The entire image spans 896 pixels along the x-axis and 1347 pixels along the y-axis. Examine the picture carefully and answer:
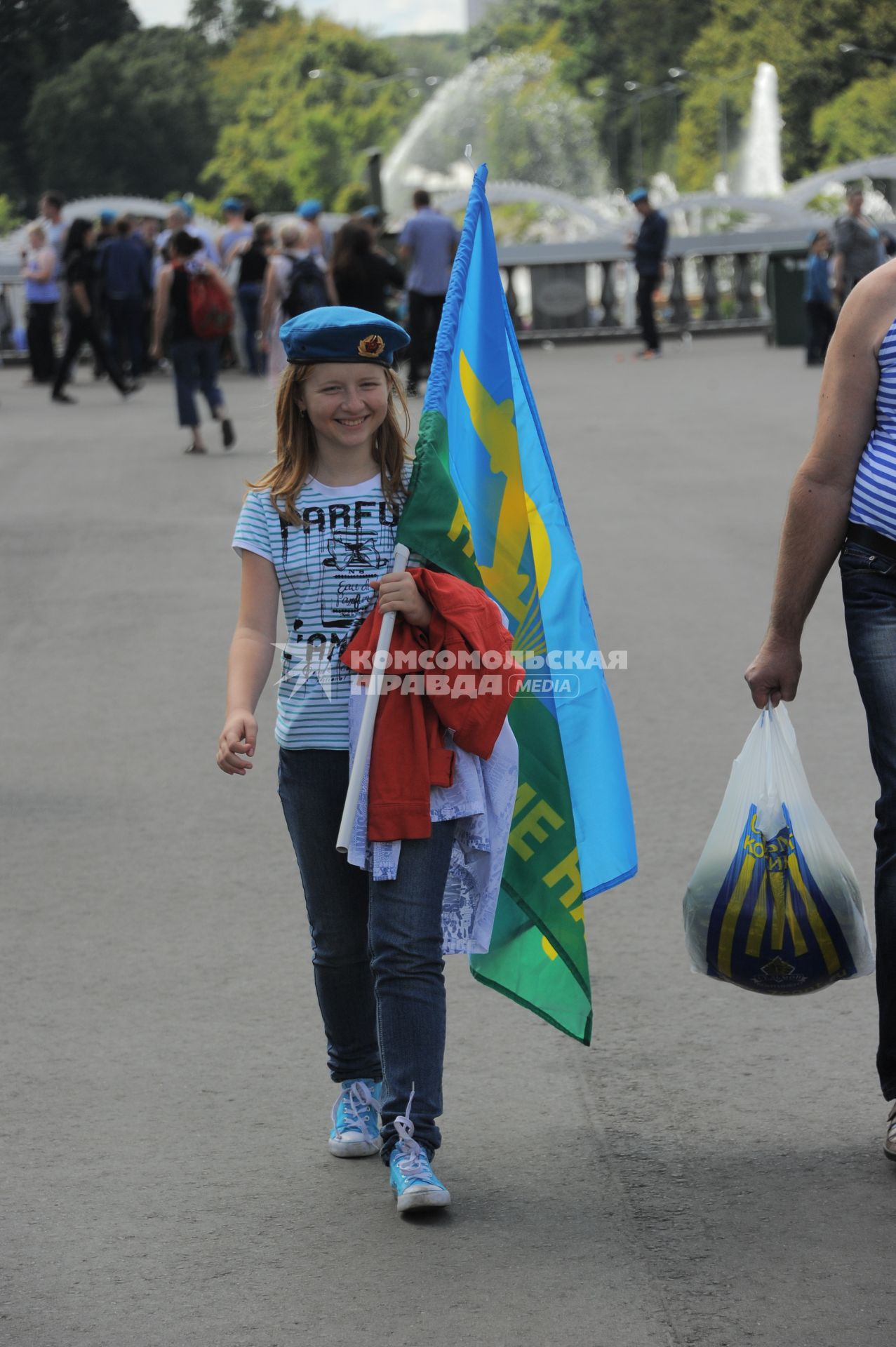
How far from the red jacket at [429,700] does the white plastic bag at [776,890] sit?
0.53 meters

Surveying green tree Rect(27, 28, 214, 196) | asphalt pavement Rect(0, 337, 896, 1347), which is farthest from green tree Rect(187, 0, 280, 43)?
asphalt pavement Rect(0, 337, 896, 1347)

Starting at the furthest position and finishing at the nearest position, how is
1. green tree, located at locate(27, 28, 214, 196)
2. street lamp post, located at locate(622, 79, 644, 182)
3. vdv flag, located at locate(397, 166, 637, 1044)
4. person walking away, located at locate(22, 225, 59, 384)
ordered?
street lamp post, located at locate(622, 79, 644, 182) → green tree, located at locate(27, 28, 214, 196) → person walking away, located at locate(22, 225, 59, 384) → vdv flag, located at locate(397, 166, 637, 1044)

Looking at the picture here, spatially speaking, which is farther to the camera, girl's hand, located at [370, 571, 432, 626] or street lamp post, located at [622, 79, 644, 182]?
street lamp post, located at [622, 79, 644, 182]

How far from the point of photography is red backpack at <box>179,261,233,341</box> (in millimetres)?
Result: 15164

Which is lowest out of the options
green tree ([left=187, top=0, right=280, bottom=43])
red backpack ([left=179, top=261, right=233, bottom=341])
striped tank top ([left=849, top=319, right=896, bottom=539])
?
red backpack ([left=179, top=261, right=233, bottom=341])

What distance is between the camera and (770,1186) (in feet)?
11.9

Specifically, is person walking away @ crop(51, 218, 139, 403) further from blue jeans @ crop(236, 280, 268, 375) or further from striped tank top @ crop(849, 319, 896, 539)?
striped tank top @ crop(849, 319, 896, 539)

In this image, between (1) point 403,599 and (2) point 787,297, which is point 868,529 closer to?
(1) point 403,599

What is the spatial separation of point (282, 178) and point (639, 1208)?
101586 millimetres

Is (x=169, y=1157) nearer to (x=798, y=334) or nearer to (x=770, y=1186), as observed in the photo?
(x=770, y=1186)

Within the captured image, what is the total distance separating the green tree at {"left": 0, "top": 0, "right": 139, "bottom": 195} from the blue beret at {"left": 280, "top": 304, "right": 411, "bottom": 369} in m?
96.7

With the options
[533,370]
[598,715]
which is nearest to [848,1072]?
[598,715]

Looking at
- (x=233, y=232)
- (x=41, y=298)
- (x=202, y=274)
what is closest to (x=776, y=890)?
(x=202, y=274)

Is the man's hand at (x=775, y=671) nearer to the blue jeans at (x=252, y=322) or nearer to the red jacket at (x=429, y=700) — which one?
the red jacket at (x=429, y=700)
